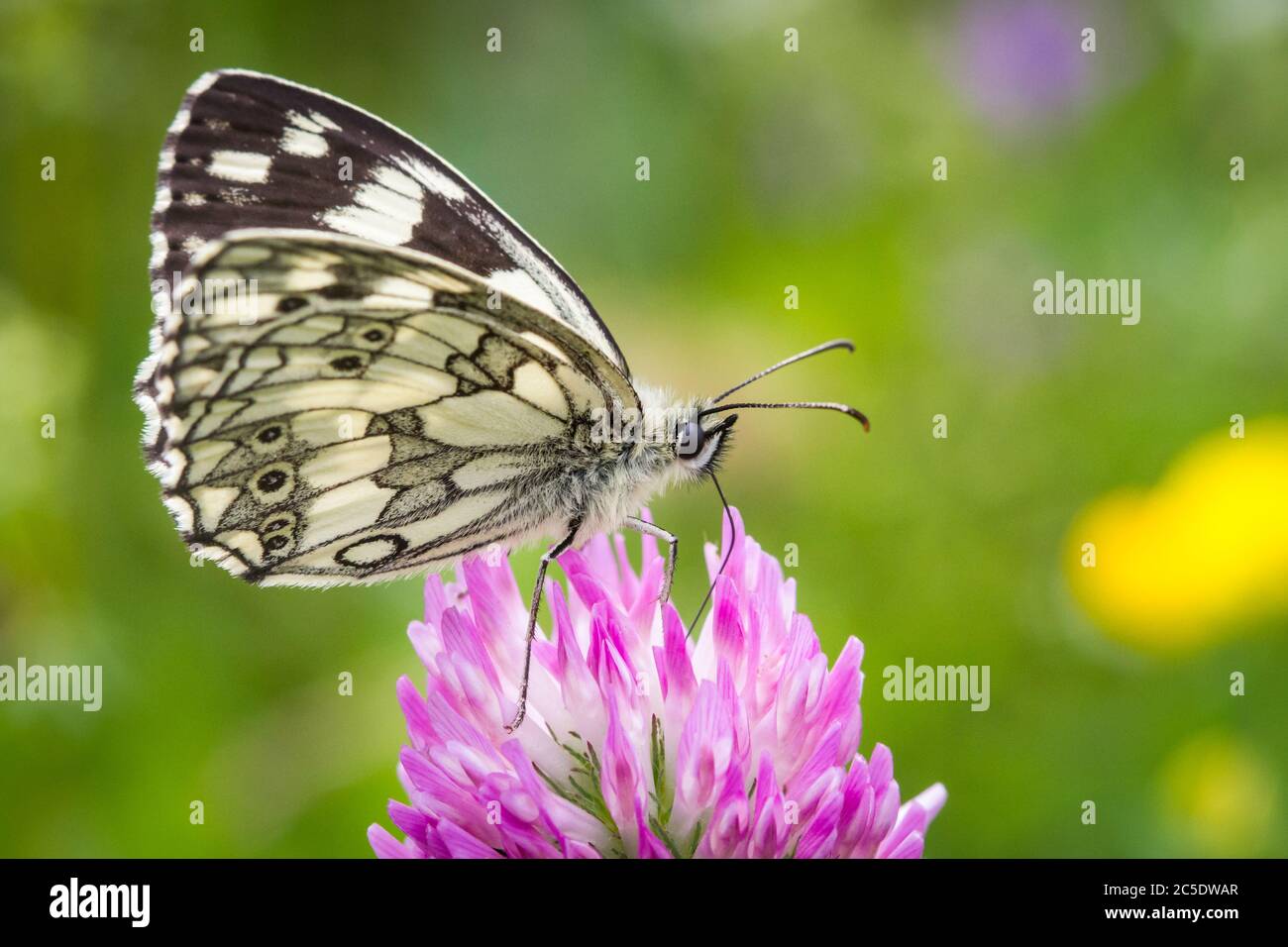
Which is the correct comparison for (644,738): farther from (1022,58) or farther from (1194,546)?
(1022,58)

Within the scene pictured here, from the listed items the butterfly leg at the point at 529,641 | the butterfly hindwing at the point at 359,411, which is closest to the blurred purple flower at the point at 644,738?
the butterfly leg at the point at 529,641

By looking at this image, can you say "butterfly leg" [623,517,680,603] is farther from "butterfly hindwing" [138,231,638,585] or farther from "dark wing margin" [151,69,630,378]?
"dark wing margin" [151,69,630,378]

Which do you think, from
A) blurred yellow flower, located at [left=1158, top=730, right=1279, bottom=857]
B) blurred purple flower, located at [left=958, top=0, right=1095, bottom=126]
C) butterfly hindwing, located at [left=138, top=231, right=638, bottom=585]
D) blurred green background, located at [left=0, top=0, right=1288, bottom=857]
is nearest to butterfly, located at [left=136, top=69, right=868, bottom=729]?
butterfly hindwing, located at [left=138, top=231, right=638, bottom=585]

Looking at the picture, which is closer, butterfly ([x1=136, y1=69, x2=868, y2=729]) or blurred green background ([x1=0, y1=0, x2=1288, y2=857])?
A: butterfly ([x1=136, y1=69, x2=868, y2=729])

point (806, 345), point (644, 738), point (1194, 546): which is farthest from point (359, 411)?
point (1194, 546)

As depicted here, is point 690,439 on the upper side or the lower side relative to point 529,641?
upper
